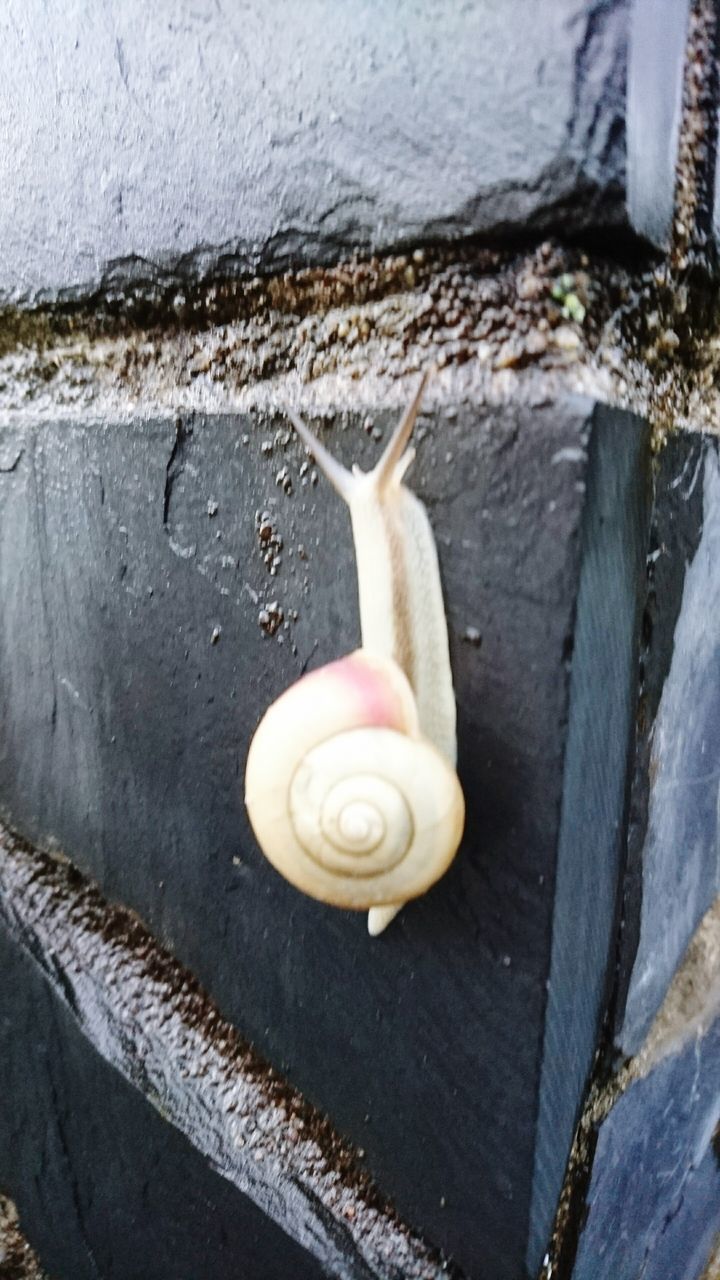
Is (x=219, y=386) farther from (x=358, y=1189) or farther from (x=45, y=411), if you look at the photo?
(x=358, y=1189)

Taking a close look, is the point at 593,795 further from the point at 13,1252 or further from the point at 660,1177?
the point at 13,1252

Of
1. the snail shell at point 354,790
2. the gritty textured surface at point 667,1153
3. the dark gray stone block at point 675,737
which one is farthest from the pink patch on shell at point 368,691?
the gritty textured surface at point 667,1153

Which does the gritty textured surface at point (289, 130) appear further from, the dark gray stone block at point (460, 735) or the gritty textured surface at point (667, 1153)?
the gritty textured surface at point (667, 1153)

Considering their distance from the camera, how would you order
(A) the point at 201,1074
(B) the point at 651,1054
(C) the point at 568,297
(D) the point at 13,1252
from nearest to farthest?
(C) the point at 568,297
(B) the point at 651,1054
(A) the point at 201,1074
(D) the point at 13,1252

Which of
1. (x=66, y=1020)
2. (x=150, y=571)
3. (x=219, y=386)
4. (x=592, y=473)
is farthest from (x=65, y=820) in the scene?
(x=592, y=473)

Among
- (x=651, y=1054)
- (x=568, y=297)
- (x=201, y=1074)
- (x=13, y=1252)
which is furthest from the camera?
(x=13, y=1252)

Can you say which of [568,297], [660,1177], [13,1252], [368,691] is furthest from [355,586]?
[13,1252]
